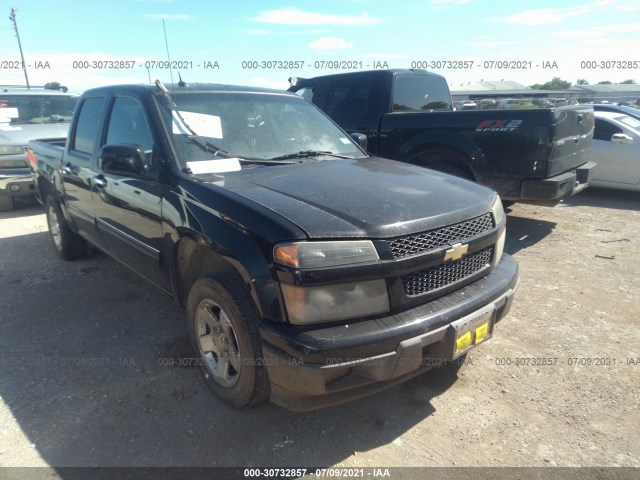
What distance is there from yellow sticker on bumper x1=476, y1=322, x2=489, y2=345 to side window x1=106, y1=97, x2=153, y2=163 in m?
2.29

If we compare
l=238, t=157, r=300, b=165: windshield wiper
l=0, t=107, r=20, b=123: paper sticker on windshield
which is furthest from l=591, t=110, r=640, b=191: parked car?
l=0, t=107, r=20, b=123: paper sticker on windshield

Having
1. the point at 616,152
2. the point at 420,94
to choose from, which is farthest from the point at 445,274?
the point at 616,152

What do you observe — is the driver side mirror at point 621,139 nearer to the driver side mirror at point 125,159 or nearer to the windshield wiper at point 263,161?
the windshield wiper at point 263,161

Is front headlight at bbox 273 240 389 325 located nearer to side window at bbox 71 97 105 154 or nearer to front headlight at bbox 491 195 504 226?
front headlight at bbox 491 195 504 226

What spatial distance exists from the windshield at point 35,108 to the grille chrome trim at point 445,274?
798 centimetres

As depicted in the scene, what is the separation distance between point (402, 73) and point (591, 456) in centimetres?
501

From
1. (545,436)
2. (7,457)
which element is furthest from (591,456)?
(7,457)

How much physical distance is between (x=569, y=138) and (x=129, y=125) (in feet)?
15.1

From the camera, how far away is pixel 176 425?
2.50m

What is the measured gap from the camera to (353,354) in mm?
1967

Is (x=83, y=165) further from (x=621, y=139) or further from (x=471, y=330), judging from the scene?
(x=621, y=139)

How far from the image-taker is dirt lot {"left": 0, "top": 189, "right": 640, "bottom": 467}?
7.56 feet

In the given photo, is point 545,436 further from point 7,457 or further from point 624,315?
point 7,457

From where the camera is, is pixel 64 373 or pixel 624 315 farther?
pixel 624 315
